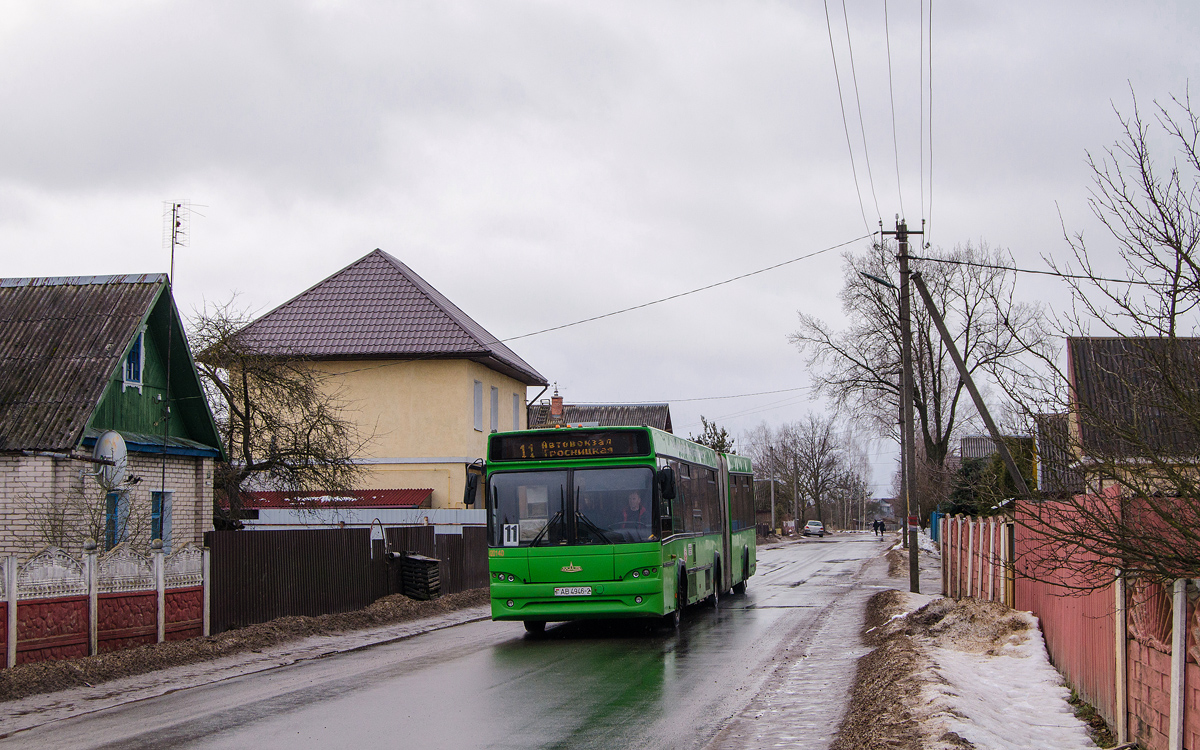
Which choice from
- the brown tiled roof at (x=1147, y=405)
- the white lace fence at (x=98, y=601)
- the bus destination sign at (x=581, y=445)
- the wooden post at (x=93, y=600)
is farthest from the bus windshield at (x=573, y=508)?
the brown tiled roof at (x=1147, y=405)

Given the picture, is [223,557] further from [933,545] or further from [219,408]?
[933,545]

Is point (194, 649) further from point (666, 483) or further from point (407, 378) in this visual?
point (407, 378)

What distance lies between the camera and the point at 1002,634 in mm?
12766

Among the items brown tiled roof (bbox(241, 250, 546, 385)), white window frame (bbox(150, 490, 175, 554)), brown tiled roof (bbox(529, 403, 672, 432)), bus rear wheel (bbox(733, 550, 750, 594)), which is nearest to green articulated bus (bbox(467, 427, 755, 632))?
white window frame (bbox(150, 490, 175, 554))

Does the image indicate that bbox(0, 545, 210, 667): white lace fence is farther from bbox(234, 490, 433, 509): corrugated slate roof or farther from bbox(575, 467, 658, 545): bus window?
bbox(234, 490, 433, 509): corrugated slate roof

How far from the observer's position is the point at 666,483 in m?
15.3

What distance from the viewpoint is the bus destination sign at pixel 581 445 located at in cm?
1583

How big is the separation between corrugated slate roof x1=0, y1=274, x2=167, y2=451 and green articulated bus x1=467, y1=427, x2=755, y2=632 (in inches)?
273

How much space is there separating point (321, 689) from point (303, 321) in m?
27.2

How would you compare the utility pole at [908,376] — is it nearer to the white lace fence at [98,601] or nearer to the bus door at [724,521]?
the bus door at [724,521]

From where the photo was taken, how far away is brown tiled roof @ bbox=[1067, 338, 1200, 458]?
5.93 m

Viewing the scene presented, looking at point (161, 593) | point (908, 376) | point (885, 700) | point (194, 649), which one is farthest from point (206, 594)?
point (908, 376)

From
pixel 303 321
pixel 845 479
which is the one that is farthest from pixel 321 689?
pixel 845 479

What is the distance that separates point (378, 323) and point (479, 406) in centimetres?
430
